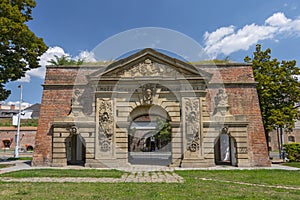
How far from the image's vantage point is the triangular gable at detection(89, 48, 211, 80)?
14637 mm

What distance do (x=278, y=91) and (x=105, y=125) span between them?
1262 centimetres

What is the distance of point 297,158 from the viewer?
58.0 ft

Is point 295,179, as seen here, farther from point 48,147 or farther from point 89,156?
point 48,147

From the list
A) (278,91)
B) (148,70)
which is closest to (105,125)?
(148,70)

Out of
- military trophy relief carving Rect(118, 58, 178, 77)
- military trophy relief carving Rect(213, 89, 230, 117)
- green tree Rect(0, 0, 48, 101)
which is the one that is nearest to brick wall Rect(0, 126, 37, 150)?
green tree Rect(0, 0, 48, 101)

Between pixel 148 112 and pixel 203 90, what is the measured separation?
139 inches

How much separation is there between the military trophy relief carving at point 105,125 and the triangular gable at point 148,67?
1.64 m

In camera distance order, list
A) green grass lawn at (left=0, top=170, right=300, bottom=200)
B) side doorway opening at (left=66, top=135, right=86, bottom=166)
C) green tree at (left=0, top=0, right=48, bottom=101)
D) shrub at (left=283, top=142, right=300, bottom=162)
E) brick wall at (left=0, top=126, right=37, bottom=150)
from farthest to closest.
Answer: brick wall at (left=0, top=126, right=37, bottom=150), shrub at (left=283, top=142, right=300, bottom=162), side doorway opening at (left=66, top=135, right=86, bottom=166), green tree at (left=0, top=0, right=48, bottom=101), green grass lawn at (left=0, top=170, right=300, bottom=200)

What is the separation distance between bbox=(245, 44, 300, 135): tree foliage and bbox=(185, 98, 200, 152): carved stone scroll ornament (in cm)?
663

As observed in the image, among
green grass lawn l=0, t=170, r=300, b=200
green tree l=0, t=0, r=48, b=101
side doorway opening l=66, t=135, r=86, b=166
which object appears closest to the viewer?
green grass lawn l=0, t=170, r=300, b=200

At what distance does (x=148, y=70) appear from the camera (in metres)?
14.9

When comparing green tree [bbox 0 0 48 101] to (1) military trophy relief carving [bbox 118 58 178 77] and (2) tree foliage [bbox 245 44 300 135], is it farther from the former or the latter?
(2) tree foliage [bbox 245 44 300 135]

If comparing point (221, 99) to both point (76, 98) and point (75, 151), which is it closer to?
point (76, 98)

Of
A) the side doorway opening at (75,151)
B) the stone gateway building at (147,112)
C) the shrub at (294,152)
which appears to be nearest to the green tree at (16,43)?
the stone gateway building at (147,112)
